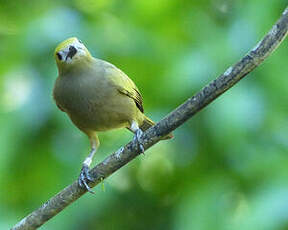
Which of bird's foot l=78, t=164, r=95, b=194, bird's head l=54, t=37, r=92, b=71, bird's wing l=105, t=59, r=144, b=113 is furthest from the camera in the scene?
bird's wing l=105, t=59, r=144, b=113

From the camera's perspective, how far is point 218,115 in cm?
333

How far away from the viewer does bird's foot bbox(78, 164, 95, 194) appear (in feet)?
9.18

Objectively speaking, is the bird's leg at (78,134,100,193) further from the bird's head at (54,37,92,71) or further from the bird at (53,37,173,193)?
the bird's head at (54,37,92,71)

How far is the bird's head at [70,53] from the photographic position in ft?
10.4

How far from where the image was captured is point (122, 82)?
11.4 feet

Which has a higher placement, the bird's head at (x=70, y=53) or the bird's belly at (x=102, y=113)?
the bird's head at (x=70, y=53)

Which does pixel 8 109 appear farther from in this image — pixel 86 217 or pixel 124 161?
pixel 124 161

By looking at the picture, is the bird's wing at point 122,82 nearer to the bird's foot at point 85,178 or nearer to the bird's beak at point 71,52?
the bird's beak at point 71,52

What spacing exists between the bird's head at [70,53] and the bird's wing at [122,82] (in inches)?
5.4

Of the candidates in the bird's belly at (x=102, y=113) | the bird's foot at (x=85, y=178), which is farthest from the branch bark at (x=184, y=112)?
the bird's belly at (x=102, y=113)

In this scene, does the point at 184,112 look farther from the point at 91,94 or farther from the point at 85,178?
the point at 91,94

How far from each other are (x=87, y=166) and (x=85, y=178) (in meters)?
0.28

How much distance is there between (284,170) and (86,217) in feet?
3.38

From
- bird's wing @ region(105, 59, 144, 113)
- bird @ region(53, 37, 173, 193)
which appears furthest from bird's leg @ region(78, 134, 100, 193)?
bird's wing @ region(105, 59, 144, 113)
